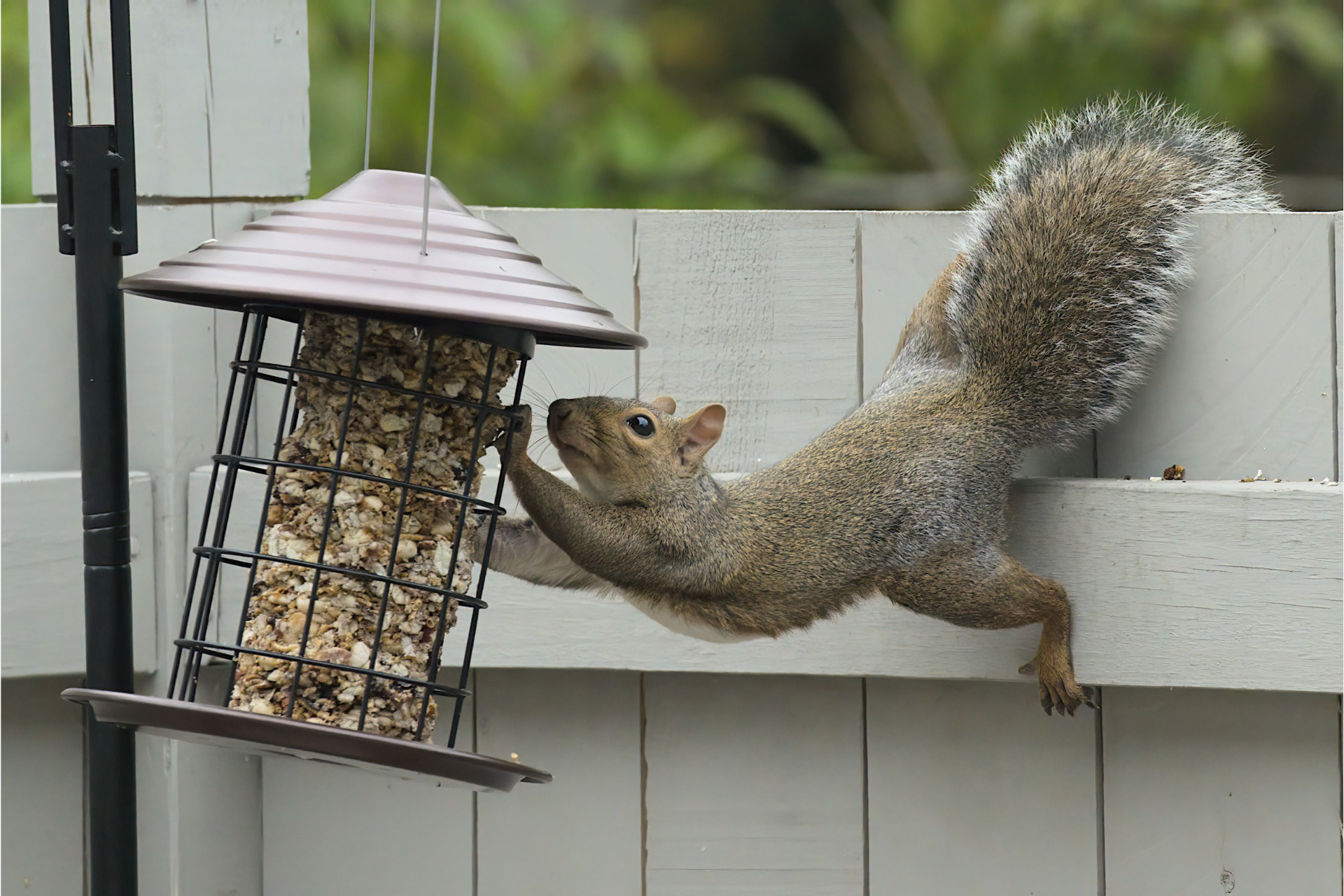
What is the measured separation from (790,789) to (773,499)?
1.70 ft

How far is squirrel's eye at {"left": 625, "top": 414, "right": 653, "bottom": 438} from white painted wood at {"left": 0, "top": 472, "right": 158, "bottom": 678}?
758 millimetres

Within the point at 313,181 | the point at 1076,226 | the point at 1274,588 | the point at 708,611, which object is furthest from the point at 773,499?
the point at 313,181

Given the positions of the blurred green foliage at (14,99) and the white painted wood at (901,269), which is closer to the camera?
the white painted wood at (901,269)

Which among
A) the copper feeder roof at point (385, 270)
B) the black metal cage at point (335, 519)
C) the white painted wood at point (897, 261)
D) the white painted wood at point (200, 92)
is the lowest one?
the black metal cage at point (335, 519)

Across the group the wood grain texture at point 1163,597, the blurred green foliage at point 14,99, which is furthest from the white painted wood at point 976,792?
the blurred green foliage at point 14,99

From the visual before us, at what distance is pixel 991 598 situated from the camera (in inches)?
58.2

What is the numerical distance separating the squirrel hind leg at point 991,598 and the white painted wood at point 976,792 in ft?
0.66

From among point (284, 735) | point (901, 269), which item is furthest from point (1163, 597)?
point (284, 735)

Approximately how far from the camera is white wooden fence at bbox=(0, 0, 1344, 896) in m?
1.62

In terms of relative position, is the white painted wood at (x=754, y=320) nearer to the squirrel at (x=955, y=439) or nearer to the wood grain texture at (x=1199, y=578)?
the squirrel at (x=955, y=439)

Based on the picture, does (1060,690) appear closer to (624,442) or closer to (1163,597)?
(1163,597)

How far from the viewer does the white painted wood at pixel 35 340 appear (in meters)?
1.74

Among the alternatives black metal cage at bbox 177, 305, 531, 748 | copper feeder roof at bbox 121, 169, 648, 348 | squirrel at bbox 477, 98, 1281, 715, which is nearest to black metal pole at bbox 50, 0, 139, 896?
black metal cage at bbox 177, 305, 531, 748

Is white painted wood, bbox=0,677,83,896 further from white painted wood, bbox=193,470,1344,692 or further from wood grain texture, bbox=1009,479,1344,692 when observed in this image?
wood grain texture, bbox=1009,479,1344,692
